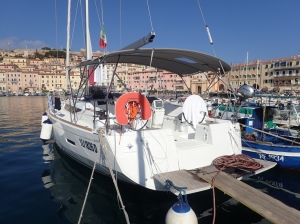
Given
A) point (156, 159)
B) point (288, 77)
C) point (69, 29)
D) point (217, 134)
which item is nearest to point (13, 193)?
point (156, 159)

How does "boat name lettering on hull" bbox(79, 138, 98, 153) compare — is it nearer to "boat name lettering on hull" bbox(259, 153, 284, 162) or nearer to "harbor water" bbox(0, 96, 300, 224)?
"harbor water" bbox(0, 96, 300, 224)

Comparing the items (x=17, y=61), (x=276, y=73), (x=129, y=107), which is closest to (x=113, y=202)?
(x=129, y=107)

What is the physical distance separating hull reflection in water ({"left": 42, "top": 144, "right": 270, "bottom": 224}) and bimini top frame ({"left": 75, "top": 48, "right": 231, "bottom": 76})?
127 inches

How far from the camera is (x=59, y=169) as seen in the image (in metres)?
7.46

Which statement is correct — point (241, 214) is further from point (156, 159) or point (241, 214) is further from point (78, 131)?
point (78, 131)

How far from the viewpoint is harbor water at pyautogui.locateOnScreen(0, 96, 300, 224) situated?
473 centimetres

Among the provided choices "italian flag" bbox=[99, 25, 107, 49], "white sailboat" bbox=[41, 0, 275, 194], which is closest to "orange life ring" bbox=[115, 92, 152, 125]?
"white sailboat" bbox=[41, 0, 275, 194]

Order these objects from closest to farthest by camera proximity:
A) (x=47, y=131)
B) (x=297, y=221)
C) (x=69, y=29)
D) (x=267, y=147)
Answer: (x=297, y=221) → (x=267, y=147) → (x=47, y=131) → (x=69, y=29)

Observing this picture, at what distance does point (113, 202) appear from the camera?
532 cm

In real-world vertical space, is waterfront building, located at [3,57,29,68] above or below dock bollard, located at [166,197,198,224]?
above

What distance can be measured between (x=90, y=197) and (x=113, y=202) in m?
0.64

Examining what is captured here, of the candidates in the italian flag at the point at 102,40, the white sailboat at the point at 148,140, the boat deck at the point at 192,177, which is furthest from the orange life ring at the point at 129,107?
the italian flag at the point at 102,40

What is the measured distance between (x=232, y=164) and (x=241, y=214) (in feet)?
3.43

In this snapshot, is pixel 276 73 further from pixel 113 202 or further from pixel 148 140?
pixel 113 202
